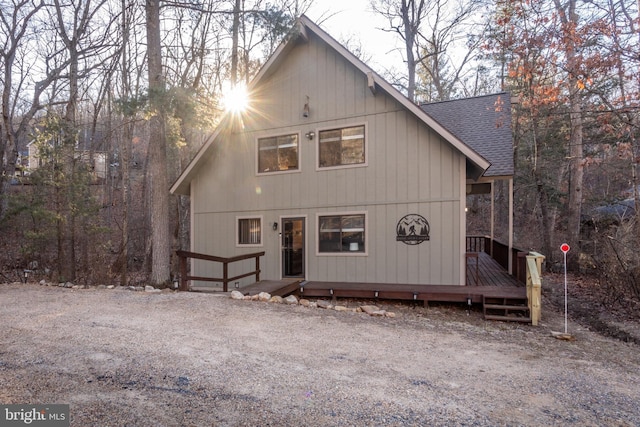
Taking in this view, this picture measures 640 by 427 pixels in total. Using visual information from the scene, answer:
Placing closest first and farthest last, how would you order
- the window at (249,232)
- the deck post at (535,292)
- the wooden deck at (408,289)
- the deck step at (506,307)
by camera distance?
1. the deck post at (535,292)
2. the deck step at (506,307)
3. the wooden deck at (408,289)
4. the window at (249,232)

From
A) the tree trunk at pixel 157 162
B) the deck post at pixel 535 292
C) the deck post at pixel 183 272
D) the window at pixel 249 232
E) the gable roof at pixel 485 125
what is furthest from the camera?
the window at pixel 249 232

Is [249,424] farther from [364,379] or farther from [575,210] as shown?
[575,210]

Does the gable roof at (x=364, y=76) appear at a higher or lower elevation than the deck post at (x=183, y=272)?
higher

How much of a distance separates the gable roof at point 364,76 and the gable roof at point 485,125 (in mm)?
785

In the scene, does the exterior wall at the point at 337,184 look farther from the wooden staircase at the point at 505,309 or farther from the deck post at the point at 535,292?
the deck post at the point at 535,292

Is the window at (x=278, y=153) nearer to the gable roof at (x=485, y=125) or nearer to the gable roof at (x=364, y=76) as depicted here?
the gable roof at (x=364, y=76)

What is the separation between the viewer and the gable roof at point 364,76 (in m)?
7.77

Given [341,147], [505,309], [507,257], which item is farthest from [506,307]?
[341,147]

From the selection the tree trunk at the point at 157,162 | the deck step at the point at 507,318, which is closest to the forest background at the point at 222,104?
the tree trunk at the point at 157,162

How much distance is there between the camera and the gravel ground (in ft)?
9.21

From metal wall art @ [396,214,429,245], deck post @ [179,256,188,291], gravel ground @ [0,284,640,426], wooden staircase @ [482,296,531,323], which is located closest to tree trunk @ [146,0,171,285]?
deck post @ [179,256,188,291]

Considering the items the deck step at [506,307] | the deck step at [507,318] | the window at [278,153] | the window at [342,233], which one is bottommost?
the deck step at [507,318]

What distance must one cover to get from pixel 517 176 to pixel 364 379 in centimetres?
1590

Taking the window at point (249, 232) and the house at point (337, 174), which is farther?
the window at point (249, 232)
